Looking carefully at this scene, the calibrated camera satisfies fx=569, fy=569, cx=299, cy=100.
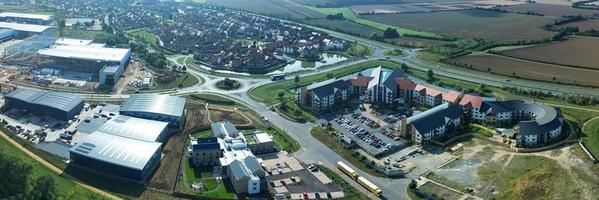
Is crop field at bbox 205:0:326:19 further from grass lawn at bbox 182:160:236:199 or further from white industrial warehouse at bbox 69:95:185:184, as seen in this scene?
grass lawn at bbox 182:160:236:199

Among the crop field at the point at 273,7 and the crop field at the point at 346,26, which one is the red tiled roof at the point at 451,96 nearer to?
the crop field at the point at 346,26

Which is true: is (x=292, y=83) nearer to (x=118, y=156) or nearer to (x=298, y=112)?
(x=298, y=112)

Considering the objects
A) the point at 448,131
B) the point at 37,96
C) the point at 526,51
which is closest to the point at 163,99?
the point at 37,96

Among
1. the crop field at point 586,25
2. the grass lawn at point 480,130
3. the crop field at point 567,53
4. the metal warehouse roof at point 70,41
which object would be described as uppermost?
the crop field at point 586,25

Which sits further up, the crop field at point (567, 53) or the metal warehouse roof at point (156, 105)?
the crop field at point (567, 53)

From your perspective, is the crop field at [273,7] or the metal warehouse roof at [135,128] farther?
the crop field at [273,7]

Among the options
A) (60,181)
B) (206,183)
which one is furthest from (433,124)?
(60,181)

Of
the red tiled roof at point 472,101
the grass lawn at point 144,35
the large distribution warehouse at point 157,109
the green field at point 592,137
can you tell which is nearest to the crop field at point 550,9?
the red tiled roof at point 472,101
